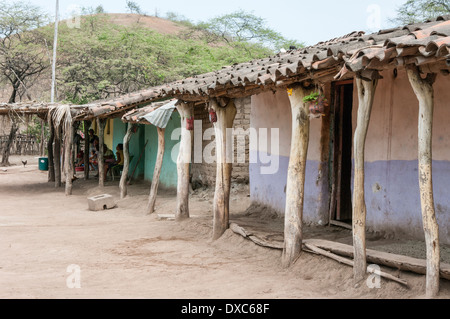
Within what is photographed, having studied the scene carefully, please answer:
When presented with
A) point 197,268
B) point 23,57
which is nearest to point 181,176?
point 197,268

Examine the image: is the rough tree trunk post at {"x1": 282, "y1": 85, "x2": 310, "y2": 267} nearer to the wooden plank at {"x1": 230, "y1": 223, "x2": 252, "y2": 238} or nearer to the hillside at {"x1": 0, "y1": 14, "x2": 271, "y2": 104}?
the wooden plank at {"x1": 230, "y1": 223, "x2": 252, "y2": 238}

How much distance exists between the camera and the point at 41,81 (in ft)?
112

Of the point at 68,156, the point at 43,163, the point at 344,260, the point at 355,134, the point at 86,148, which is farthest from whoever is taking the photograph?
the point at 43,163

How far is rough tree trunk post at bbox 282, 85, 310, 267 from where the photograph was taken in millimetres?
5703

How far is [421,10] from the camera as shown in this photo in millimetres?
18188

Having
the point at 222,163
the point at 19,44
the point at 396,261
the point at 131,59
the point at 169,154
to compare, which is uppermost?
the point at 19,44

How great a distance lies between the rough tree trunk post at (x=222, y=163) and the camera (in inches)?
296

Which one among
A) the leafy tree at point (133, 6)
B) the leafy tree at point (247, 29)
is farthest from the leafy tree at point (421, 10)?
the leafy tree at point (133, 6)

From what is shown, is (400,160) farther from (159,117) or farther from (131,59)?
(131,59)

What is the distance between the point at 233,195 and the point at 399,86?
Result: 205 inches

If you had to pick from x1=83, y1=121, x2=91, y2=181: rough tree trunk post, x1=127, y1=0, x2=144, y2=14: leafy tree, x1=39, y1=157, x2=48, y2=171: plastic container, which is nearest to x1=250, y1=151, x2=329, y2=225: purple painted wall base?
x1=83, y1=121, x2=91, y2=181: rough tree trunk post

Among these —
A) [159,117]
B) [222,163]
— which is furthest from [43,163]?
[222,163]

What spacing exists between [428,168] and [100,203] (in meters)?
8.68
